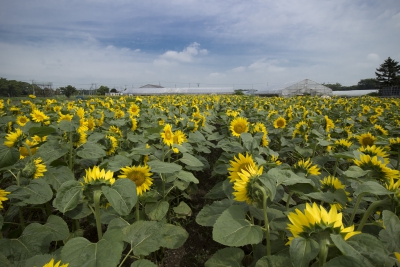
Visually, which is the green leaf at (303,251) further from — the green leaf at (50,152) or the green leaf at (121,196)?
the green leaf at (50,152)

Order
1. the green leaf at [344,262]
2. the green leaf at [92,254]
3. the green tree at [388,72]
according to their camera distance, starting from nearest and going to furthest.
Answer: the green leaf at [344,262] → the green leaf at [92,254] → the green tree at [388,72]

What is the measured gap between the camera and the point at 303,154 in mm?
3270

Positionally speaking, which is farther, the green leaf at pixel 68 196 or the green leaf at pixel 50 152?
the green leaf at pixel 50 152

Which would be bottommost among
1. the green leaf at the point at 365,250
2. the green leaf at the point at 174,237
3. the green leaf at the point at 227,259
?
the green leaf at the point at 174,237

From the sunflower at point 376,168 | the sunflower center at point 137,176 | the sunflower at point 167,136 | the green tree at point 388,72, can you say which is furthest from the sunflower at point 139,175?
the green tree at point 388,72

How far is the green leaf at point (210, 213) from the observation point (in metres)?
1.43

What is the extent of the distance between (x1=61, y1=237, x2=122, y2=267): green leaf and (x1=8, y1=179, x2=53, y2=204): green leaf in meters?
0.71

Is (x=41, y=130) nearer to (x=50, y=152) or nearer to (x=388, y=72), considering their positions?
(x=50, y=152)

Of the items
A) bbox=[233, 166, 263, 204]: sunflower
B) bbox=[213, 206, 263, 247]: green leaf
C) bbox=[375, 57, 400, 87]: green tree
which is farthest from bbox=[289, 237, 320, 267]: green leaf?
→ bbox=[375, 57, 400, 87]: green tree

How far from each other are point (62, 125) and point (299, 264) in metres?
2.09

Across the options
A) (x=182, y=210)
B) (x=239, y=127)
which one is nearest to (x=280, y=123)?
(x=239, y=127)

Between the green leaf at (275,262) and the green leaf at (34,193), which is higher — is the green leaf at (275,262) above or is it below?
below

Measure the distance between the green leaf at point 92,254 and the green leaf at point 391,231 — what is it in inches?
42.4

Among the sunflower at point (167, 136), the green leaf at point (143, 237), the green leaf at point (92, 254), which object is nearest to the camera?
the green leaf at point (92, 254)
